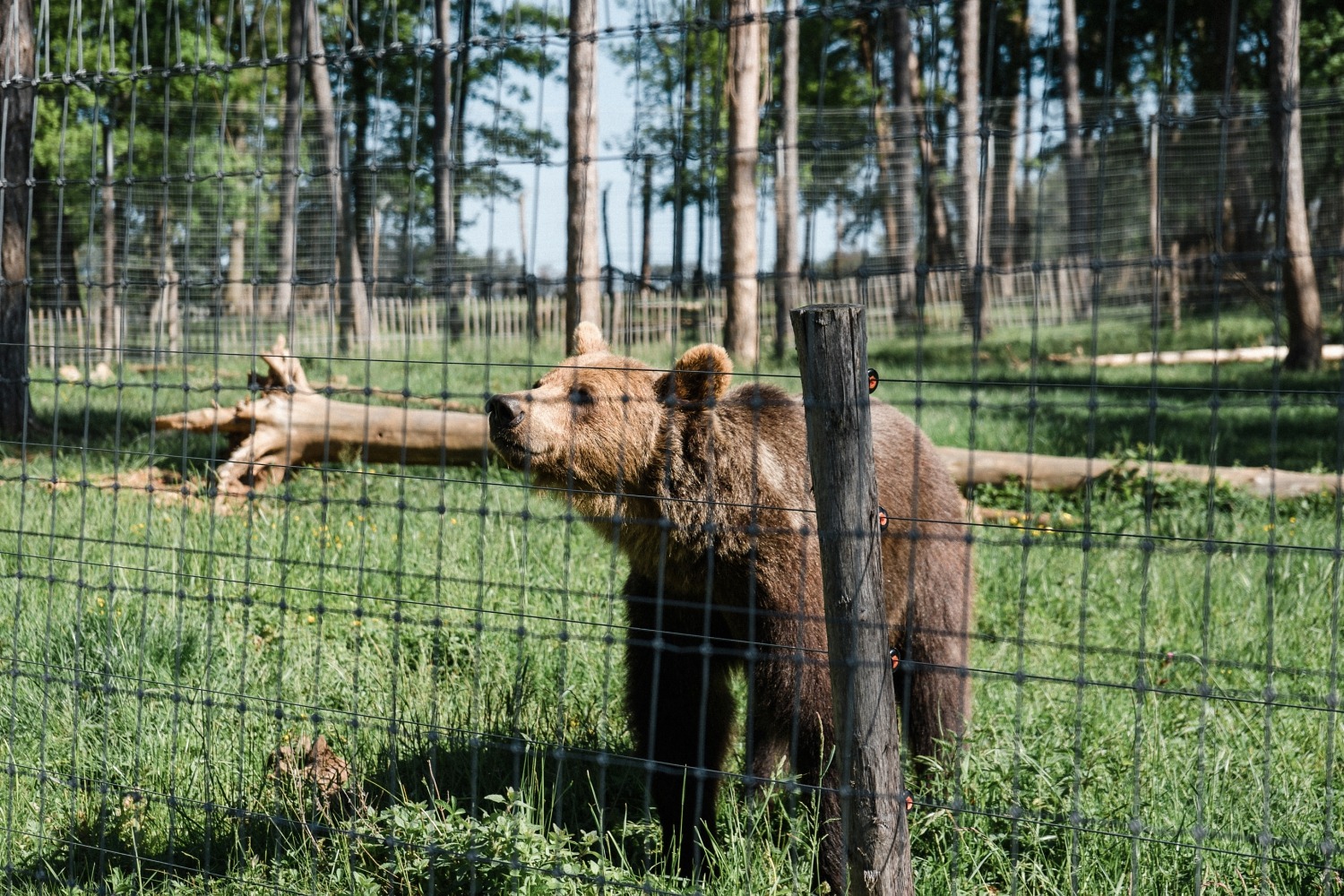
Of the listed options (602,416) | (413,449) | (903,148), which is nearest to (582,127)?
(413,449)

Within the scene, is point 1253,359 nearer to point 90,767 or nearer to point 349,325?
point 349,325

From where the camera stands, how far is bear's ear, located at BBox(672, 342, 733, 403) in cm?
347

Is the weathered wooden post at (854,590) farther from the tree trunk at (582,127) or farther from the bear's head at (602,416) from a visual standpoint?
the tree trunk at (582,127)

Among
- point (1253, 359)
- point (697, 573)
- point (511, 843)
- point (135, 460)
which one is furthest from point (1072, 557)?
point (1253, 359)

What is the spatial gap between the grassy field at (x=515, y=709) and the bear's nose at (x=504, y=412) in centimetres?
Result: 26

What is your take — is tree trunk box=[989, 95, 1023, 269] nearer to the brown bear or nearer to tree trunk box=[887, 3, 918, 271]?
tree trunk box=[887, 3, 918, 271]

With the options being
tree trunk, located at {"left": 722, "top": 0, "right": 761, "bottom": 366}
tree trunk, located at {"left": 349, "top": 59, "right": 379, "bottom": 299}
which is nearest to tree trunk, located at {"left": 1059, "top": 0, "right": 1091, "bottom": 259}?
tree trunk, located at {"left": 722, "top": 0, "right": 761, "bottom": 366}

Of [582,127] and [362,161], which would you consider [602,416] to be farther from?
[362,161]

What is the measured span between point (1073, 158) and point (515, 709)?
20.8 metres

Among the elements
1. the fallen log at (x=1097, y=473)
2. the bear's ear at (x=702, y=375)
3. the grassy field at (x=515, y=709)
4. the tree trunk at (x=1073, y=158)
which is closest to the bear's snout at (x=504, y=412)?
the grassy field at (x=515, y=709)

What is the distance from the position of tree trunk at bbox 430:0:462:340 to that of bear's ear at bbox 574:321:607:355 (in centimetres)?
48

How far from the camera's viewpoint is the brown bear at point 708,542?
3.43 meters

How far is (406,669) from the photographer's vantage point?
4.88 meters

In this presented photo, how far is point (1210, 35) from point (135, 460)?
30.3 m
